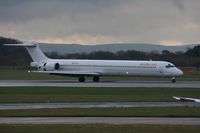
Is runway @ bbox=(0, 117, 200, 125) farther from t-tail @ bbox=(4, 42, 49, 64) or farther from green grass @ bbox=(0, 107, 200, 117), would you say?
t-tail @ bbox=(4, 42, 49, 64)

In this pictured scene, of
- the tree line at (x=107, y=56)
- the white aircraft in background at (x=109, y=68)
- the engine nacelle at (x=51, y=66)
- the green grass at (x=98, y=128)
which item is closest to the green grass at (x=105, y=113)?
the green grass at (x=98, y=128)

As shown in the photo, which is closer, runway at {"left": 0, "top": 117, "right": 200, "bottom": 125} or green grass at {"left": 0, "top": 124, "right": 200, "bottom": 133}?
green grass at {"left": 0, "top": 124, "right": 200, "bottom": 133}

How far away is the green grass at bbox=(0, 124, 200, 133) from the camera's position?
17.0m

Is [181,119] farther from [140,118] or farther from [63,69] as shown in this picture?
[63,69]

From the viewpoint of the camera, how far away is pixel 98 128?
694 inches

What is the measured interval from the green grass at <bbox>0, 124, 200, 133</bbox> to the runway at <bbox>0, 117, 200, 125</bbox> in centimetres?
129

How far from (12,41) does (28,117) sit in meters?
153

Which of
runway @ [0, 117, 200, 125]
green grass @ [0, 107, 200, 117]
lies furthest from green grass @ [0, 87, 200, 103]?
runway @ [0, 117, 200, 125]

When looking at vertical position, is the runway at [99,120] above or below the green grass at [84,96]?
above

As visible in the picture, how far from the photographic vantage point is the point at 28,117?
71.8 feet

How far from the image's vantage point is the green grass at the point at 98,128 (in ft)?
55.8

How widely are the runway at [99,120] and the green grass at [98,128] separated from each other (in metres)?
1.29

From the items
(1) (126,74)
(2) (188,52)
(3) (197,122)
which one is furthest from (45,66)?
(2) (188,52)

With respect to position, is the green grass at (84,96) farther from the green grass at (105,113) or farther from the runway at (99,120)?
the runway at (99,120)
